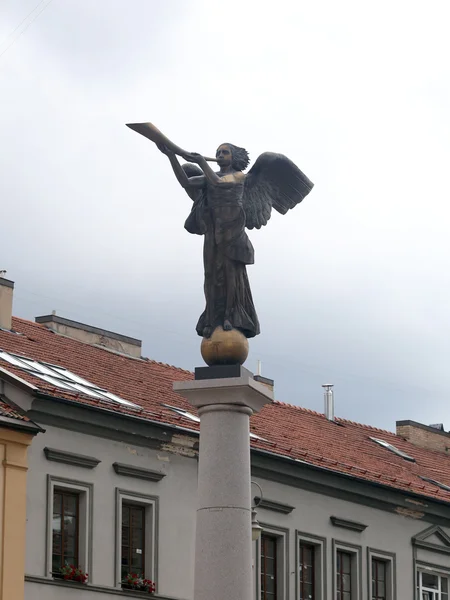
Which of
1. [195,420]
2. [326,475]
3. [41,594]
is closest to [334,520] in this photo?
[326,475]

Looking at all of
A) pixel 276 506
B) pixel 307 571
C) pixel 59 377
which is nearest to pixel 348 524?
pixel 307 571

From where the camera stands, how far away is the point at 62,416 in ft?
92.0

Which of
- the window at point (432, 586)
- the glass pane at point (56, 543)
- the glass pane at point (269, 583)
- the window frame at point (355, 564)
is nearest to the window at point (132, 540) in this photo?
the glass pane at point (56, 543)

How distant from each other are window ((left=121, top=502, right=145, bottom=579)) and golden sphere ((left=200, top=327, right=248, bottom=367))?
12.8m

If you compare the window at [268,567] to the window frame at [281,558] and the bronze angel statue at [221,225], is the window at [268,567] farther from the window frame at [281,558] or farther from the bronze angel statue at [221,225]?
the bronze angel statue at [221,225]

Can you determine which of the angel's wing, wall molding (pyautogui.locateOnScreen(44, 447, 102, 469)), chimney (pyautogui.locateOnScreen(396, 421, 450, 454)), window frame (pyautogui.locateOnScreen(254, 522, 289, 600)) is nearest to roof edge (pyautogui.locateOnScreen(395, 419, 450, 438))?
chimney (pyautogui.locateOnScreen(396, 421, 450, 454))

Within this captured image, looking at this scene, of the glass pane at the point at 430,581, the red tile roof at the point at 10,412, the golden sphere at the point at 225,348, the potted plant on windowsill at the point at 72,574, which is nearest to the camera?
the golden sphere at the point at 225,348

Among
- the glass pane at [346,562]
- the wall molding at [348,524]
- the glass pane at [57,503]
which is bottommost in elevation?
the glass pane at [57,503]

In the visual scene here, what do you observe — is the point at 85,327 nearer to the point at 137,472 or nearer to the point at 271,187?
the point at 137,472

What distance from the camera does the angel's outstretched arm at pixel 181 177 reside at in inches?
666

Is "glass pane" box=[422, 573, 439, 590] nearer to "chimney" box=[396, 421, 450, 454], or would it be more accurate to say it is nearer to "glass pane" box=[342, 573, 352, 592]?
"glass pane" box=[342, 573, 352, 592]

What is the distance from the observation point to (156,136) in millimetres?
16750

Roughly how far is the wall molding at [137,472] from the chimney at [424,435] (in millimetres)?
15704

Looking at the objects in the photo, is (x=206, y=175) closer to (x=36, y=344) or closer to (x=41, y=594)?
(x=41, y=594)
